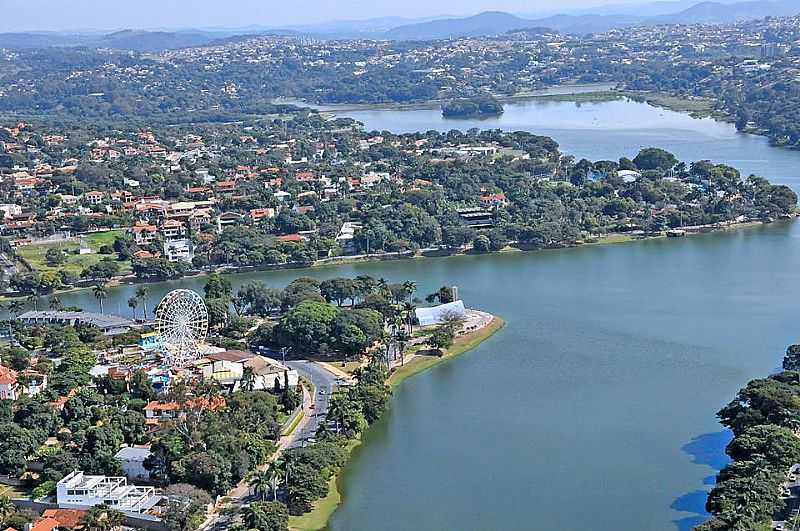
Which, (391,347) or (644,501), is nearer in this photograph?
(644,501)

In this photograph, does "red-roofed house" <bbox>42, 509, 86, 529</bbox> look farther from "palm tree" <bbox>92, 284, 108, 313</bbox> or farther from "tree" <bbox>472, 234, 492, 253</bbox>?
"tree" <bbox>472, 234, 492, 253</bbox>

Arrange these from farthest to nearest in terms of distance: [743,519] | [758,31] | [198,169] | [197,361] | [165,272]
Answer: [758,31], [198,169], [165,272], [197,361], [743,519]

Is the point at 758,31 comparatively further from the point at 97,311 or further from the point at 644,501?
the point at 644,501

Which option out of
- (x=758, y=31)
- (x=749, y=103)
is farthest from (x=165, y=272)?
(x=758, y=31)

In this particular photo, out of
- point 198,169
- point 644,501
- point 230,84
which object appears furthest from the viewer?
point 230,84

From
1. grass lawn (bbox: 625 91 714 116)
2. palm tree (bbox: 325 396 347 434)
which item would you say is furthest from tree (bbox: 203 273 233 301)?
grass lawn (bbox: 625 91 714 116)

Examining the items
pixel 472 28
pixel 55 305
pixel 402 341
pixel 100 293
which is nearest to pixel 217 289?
pixel 100 293
